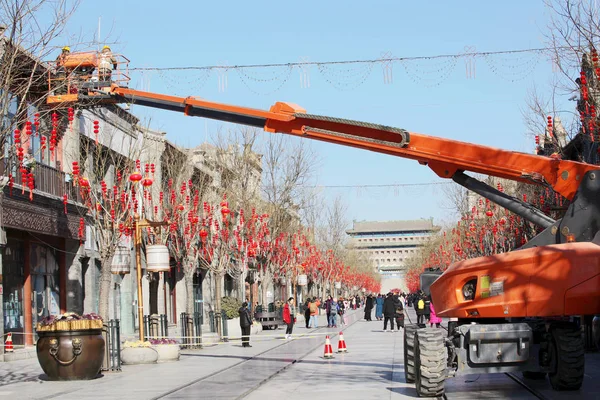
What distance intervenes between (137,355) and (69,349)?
179 inches

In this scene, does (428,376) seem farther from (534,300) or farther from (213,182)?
(213,182)

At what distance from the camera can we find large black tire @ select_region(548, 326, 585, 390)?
47.8ft

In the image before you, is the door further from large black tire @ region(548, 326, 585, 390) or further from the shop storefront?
large black tire @ region(548, 326, 585, 390)

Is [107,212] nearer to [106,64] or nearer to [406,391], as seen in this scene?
[106,64]

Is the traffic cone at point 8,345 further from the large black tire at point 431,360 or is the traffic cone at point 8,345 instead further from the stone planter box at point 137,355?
the large black tire at point 431,360

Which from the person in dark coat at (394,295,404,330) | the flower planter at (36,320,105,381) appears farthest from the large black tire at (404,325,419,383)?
the person in dark coat at (394,295,404,330)

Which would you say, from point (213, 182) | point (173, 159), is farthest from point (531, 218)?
point (213, 182)

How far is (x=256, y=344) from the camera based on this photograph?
34594mm

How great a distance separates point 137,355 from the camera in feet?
80.9

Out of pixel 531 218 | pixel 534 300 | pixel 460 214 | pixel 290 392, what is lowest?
pixel 290 392

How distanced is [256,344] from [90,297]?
625 cm

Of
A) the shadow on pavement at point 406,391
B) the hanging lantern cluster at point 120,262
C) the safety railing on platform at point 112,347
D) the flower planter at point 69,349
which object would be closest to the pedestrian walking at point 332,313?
the hanging lantern cluster at point 120,262

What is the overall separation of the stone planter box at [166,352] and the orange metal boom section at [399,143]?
9397 millimetres

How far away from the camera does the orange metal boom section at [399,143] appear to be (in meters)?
15.1
